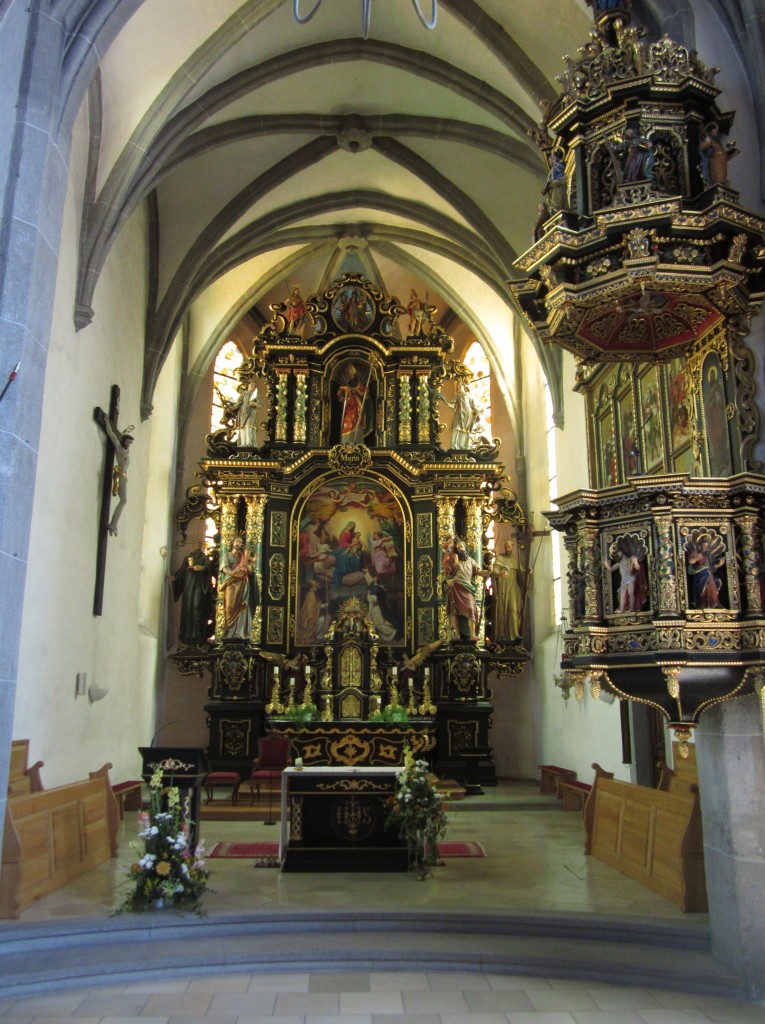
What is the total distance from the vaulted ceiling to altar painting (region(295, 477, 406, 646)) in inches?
157

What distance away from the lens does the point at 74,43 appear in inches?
295

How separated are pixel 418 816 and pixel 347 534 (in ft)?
28.1

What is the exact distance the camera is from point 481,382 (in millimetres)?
19812

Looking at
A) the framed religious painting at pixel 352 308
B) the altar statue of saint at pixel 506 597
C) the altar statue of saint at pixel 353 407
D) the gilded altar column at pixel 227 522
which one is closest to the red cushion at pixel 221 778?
the gilded altar column at pixel 227 522

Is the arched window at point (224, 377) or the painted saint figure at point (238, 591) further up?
the arched window at point (224, 377)

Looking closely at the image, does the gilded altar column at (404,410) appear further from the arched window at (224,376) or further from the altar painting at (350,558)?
the arched window at (224,376)

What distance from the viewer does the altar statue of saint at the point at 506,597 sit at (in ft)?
54.3

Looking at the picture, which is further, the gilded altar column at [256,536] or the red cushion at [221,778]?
the gilded altar column at [256,536]

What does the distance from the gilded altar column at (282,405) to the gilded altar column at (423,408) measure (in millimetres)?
2486

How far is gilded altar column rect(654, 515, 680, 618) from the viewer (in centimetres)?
591

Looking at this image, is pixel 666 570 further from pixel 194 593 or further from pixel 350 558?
pixel 194 593

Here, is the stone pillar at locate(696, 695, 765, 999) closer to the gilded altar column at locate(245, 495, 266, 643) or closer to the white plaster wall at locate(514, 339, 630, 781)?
the white plaster wall at locate(514, 339, 630, 781)

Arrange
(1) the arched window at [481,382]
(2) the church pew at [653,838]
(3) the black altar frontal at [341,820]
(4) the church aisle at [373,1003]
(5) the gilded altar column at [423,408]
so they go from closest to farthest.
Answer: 1. (4) the church aisle at [373,1003]
2. (2) the church pew at [653,838]
3. (3) the black altar frontal at [341,820]
4. (5) the gilded altar column at [423,408]
5. (1) the arched window at [481,382]

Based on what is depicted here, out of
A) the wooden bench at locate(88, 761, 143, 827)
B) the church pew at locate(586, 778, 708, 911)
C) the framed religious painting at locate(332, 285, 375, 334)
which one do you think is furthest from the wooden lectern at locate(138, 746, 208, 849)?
the framed religious painting at locate(332, 285, 375, 334)
